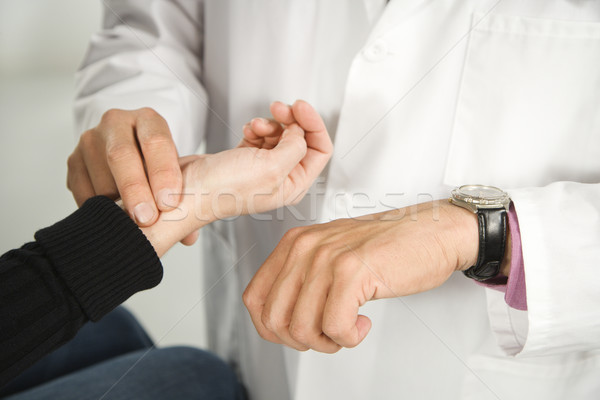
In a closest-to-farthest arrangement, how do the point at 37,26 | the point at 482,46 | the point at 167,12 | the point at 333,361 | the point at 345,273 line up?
the point at 345,273 < the point at 482,46 < the point at 333,361 < the point at 167,12 < the point at 37,26

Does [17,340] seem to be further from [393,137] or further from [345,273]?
[393,137]

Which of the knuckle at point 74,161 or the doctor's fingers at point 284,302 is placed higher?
the knuckle at point 74,161

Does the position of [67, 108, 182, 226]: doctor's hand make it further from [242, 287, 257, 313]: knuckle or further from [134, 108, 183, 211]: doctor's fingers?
[242, 287, 257, 313]: knuckle

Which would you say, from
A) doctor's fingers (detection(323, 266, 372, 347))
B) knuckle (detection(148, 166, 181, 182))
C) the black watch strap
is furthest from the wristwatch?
knuckle (detection(148, 166, 181, 182))

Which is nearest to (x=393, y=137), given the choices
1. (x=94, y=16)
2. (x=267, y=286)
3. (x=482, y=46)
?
(x=482, y=46)

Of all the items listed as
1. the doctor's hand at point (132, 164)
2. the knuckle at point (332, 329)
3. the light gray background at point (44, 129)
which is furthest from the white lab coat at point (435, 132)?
the light gray background at point (44, 129)

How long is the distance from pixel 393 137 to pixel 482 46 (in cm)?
15

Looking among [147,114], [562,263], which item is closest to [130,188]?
[147,114]

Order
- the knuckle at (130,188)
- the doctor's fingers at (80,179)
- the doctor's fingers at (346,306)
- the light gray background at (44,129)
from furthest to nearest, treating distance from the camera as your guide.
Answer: the light gray background at (44,129), the doctor's fingers at (80,179), the knuckle at (130,188), the doctor's fingers at (346,306)

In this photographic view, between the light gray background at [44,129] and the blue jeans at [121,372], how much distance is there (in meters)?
0.48

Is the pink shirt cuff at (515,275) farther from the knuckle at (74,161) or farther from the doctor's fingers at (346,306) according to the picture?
the knuckle at (74,161)

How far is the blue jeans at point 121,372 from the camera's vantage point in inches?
27.1

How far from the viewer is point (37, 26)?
49.9 inches

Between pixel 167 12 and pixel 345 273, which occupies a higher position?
pixel 167 12
